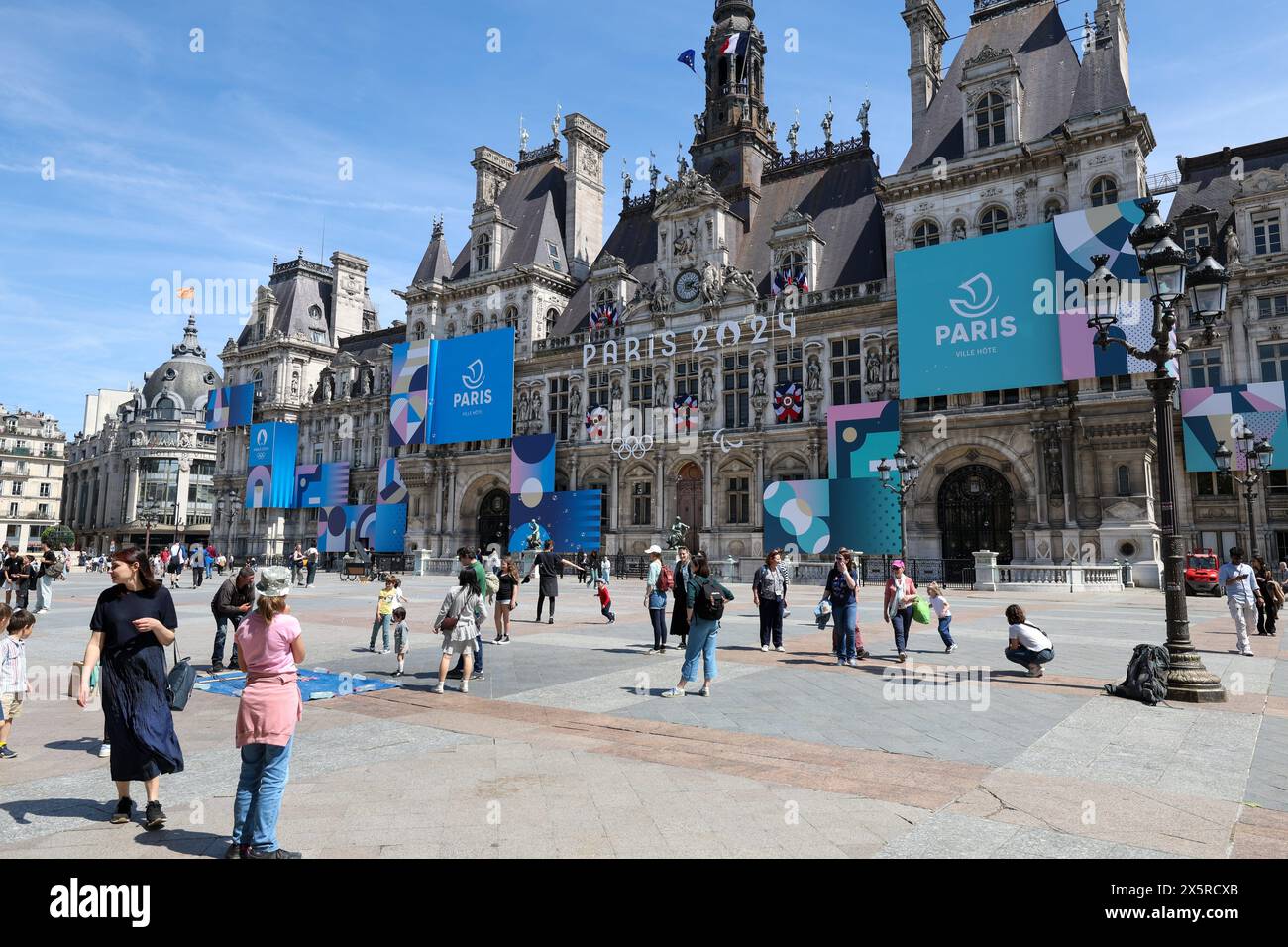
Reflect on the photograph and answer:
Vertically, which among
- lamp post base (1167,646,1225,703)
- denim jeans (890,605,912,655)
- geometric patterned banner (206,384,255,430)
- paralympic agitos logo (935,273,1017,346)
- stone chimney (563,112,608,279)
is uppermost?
stone chimney (563,112,608,279)

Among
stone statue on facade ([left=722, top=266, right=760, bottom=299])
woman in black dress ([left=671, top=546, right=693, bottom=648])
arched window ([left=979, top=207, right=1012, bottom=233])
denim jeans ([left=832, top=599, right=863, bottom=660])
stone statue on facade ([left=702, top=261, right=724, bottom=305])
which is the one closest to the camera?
woman in black dress ([left=671, top=546, right=693, bottom=648])

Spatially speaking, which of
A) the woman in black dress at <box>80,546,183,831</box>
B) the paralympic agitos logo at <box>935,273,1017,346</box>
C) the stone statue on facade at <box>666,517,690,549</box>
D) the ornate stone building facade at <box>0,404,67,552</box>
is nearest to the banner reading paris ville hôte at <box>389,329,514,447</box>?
the stone statue on facade at <box>666,517,690,549</box>

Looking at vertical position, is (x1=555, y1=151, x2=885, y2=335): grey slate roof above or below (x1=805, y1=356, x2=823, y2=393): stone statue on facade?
above

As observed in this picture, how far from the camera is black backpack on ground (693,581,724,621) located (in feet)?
32.5

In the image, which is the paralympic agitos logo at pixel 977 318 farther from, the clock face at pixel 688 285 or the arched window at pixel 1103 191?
the clock face at pixel 688 285

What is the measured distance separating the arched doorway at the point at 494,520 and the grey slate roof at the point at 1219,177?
123 ft

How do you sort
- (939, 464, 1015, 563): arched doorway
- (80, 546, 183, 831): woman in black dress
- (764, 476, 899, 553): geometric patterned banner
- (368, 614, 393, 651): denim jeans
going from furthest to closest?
1. (764, 476, 899, 553): geometric patterned banner
2. (939, 464, 1015, 563): arched doorway
3. (368, 614, 393, 651): denim jeans
4. (80, 546, 183, 831): woman in black dress

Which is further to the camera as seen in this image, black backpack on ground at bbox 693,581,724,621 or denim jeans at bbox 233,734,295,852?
black backpack on ground at bbox 693,581,724,621

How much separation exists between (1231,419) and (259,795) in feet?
127

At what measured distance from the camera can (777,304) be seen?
39.2 metres

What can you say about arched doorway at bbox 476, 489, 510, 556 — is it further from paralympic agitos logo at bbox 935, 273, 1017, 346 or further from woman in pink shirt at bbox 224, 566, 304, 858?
woman in pink shirt at bbox 224, 566, 304, 858

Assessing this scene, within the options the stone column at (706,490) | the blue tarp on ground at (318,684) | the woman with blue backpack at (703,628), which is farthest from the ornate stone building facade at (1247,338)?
the blue tarp on ground at (318,684)

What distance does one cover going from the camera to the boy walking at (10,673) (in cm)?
675

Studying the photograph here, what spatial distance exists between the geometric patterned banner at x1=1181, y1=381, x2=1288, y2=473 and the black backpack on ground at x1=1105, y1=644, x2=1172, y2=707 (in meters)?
27.4
